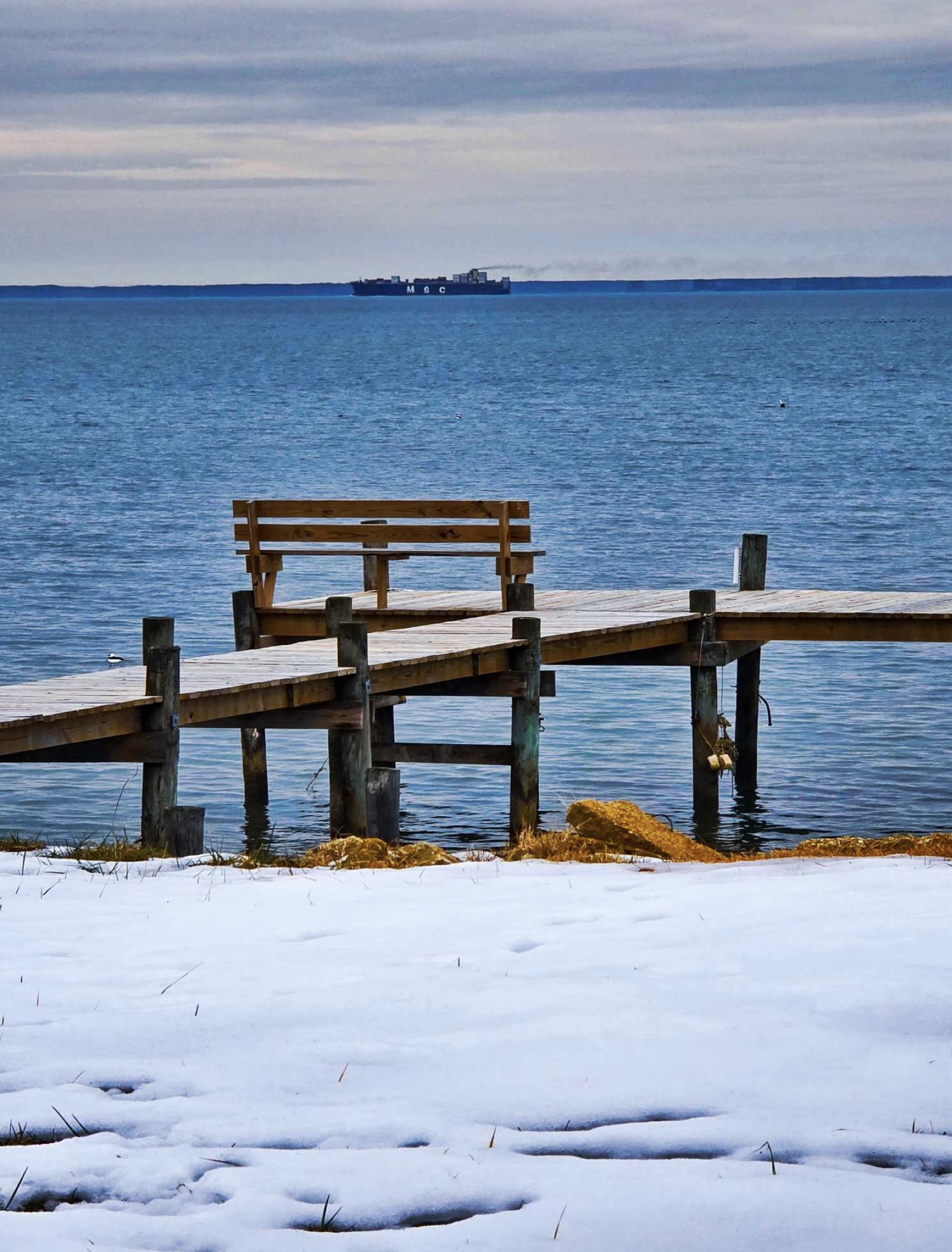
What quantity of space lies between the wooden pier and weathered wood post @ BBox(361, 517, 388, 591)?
556 millimetres

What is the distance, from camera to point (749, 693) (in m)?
18.6

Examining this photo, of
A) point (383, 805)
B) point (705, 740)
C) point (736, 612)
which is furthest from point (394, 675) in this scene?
point (705, 740)

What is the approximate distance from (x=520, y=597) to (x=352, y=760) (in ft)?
10.5

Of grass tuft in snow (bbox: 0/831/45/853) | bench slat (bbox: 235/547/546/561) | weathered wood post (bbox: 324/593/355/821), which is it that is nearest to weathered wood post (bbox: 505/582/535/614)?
bench slat (bbox: 235/547/546/561)

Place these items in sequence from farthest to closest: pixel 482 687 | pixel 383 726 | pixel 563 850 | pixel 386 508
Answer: pixel 383 726 < pixel 386 508 < pixel 482 687 < pixel 563 850

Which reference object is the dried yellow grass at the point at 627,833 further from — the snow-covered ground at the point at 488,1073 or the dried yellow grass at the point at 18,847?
the dried yellow grass at the point at 18,847

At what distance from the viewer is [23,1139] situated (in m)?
4.64

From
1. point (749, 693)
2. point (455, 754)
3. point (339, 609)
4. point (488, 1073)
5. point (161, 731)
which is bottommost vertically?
point (749, 693)

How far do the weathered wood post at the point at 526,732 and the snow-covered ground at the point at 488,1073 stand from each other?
7312 mm

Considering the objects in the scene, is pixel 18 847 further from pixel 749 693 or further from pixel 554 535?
pixel 554 535

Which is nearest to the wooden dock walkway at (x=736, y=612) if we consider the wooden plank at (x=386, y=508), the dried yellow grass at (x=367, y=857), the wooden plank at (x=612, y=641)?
the wooden plank at (x=612, y=641)

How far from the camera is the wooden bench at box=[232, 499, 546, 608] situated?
16312 millimetres

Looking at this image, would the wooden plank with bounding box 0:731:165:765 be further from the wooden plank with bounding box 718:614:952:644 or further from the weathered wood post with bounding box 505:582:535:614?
the wooden plank with bounding box 718:614:952:644

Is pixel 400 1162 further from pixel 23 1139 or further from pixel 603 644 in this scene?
pixel 603 644
